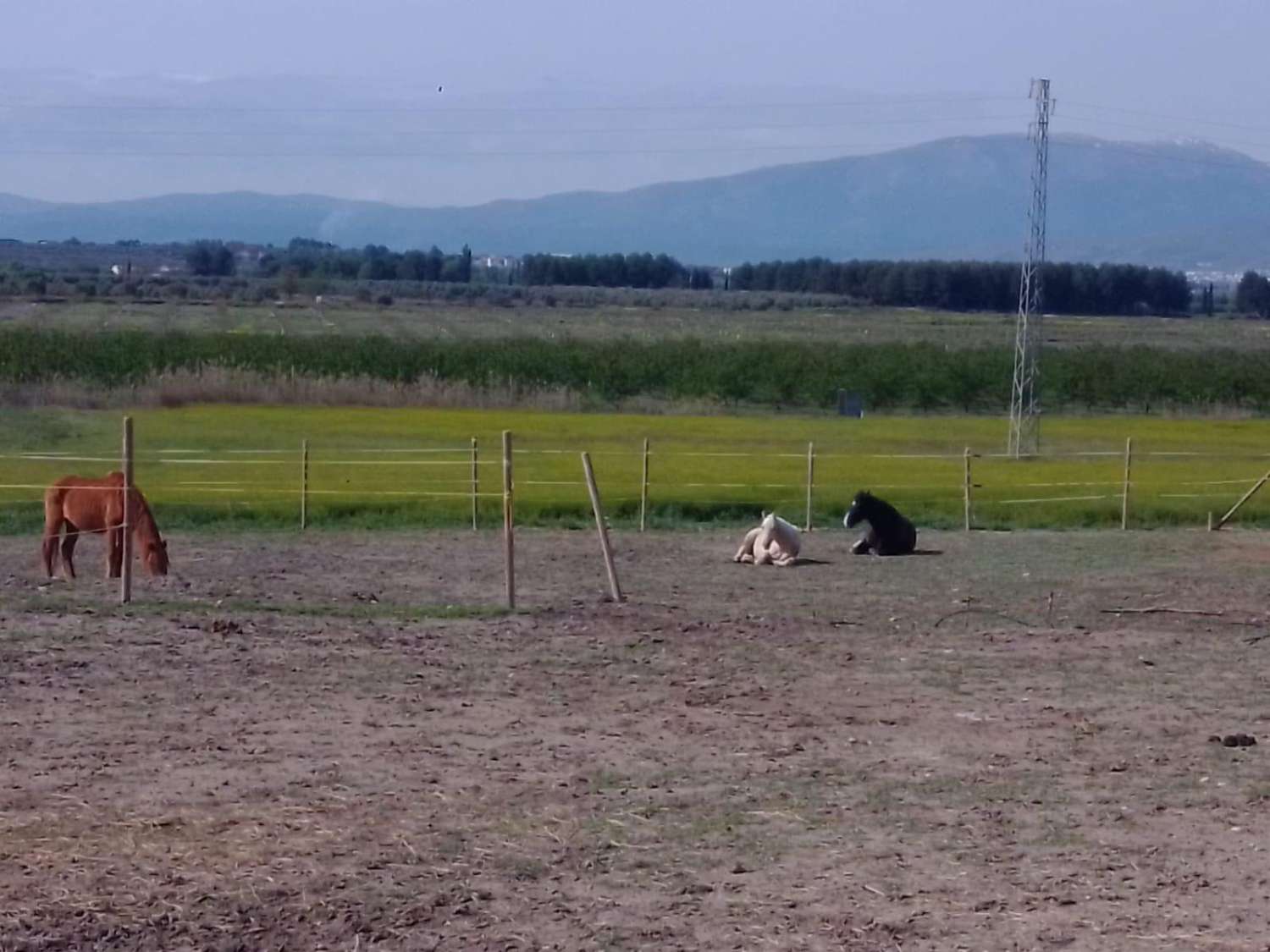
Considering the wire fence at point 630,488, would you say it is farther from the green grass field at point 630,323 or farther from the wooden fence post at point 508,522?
the green grass field at point 630,323

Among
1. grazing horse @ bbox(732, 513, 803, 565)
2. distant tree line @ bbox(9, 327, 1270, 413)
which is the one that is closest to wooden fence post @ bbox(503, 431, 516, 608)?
grazing horse @ bbox(732, 513, 803, 565)

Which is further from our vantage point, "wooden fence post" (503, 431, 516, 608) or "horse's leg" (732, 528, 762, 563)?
"horse's leg" (732, 528, 762, 563)

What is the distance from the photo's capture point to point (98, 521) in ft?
56.5

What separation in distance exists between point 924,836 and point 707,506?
17759 millimetres

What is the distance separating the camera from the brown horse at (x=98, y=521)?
16922 mm

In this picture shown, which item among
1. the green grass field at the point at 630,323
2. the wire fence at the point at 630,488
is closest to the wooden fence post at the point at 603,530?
the wire fence at the point at 630,488

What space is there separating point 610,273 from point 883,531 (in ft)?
421

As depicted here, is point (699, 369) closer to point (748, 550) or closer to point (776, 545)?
point (748, 550)

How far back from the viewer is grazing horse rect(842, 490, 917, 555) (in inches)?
855

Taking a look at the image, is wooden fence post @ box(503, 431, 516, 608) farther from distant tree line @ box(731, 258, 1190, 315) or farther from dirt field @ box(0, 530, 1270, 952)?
distant tree line @ box(731, 258, 1190, 315)

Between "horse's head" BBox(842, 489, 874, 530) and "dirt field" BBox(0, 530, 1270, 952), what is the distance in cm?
421

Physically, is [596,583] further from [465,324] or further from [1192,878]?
[465,324]

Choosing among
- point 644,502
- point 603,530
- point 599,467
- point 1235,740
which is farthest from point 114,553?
point 599,467

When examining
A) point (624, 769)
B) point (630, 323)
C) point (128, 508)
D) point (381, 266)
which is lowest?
point (624, 769)
